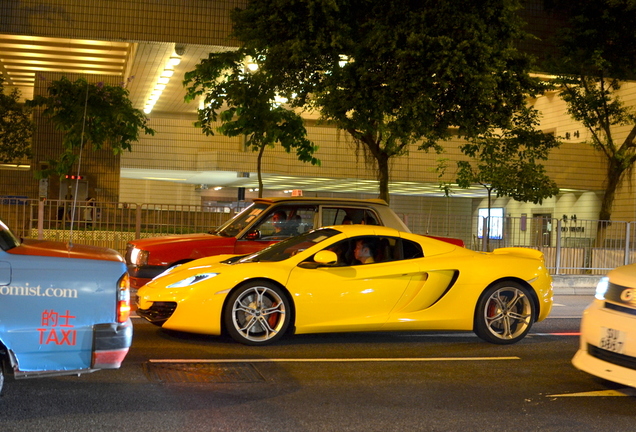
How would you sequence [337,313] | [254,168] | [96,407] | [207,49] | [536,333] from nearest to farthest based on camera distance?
[96,407]
[337,313]
[536,333]
[207,49]
[254,168]

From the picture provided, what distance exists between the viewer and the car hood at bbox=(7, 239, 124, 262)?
516cm

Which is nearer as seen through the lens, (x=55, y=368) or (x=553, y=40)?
(x=55, y=368)

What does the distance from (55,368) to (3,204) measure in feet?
34.7

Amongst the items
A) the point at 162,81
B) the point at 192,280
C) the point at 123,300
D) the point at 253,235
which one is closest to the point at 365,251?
the point at 192,280

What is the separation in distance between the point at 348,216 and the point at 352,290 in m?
3.06

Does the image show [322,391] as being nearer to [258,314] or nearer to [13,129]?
[258,314]

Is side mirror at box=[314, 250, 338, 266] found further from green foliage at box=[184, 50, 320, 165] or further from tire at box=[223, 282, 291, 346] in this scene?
green foliage at box=[184, 50, 320, 165]

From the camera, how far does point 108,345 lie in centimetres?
507

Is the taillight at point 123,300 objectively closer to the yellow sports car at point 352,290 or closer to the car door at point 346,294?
the yellow sports car at point 352,290

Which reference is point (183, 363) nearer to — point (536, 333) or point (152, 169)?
point (536, 333)

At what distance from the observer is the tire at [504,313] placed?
851 cm

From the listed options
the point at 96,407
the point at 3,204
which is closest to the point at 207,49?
the point at 3,204

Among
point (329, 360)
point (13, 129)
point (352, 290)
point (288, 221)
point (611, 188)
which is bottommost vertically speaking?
point (329, 360)

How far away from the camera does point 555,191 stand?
23.1 metres
